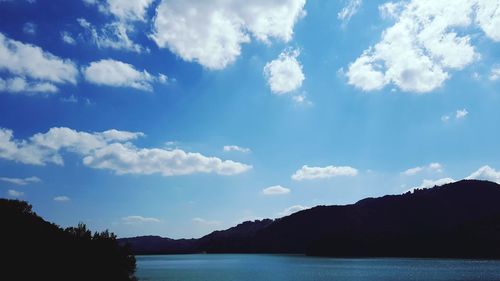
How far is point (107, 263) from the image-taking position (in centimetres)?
8250

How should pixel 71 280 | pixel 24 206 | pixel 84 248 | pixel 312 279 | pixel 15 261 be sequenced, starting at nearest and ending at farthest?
pixel 15 261 → pixel 71 280 → pixel 84 248 → pixel 24 206 → pixel 312 279

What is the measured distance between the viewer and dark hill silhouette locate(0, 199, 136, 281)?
220 feet

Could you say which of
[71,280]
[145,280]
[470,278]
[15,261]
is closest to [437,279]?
[470,278]

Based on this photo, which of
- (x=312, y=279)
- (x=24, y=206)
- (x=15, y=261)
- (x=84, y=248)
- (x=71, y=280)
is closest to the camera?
(x=15, y=261)

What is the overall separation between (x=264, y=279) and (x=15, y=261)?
270ft

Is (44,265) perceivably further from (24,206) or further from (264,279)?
(264,279)

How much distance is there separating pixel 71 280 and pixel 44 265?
515cm

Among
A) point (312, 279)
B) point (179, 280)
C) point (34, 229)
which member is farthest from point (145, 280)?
point (34, 229)

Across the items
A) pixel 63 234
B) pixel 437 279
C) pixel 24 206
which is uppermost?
pixel 24 206

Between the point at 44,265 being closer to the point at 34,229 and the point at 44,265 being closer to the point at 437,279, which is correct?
the point at 34,229

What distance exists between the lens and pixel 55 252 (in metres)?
73.9

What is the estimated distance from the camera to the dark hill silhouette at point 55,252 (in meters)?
67.2

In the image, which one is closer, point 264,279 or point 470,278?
point 470,278

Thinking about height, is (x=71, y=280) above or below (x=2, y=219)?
below
